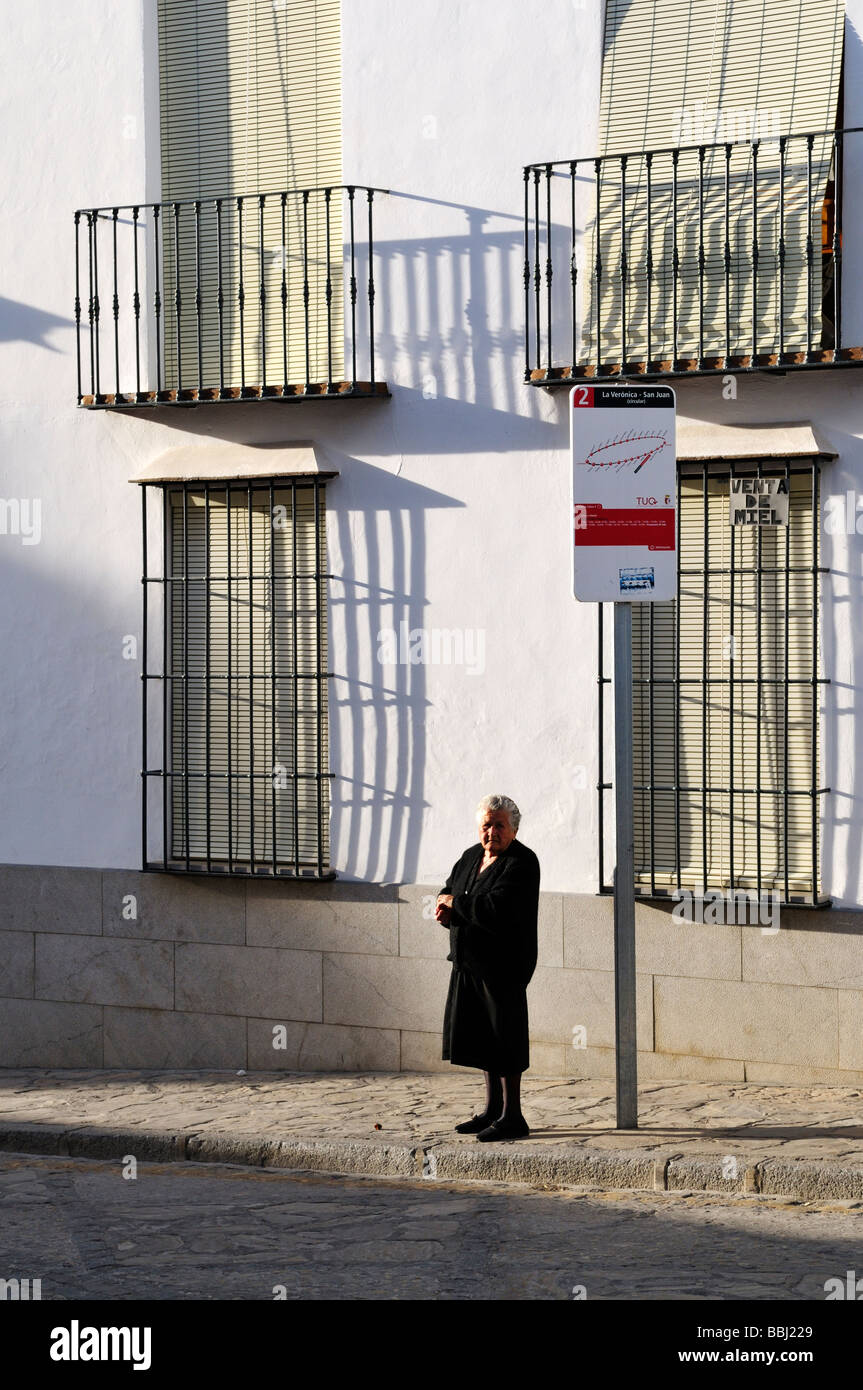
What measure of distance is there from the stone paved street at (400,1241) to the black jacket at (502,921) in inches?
39.4

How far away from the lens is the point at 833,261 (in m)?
9.02

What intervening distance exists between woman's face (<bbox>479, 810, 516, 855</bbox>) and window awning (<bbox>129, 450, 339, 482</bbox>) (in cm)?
275

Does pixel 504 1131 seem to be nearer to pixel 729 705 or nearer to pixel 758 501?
pixel 729 705

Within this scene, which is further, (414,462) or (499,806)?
(414,462)

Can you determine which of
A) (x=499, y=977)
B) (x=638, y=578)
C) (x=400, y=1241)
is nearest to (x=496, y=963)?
(x=499, y=977)

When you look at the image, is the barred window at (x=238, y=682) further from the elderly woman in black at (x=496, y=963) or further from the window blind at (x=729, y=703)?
the elderly woman in black at (x=496, y=963)

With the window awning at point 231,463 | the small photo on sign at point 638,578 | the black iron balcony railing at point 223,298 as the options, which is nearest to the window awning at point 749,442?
the small photo on sign at point 638,578

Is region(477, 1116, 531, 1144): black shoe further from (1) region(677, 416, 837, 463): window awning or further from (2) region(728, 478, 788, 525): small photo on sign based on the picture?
(1) region(677, 416, 837, 463): window awning

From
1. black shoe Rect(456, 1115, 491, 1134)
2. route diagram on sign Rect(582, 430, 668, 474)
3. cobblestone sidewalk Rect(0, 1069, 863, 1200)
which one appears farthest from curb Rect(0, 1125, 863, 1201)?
route diagram on sign Rect(582, 430, 668, 474)

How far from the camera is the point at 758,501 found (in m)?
9.31

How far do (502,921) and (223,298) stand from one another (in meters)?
4.63

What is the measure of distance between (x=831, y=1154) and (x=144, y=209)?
22.2 feet
